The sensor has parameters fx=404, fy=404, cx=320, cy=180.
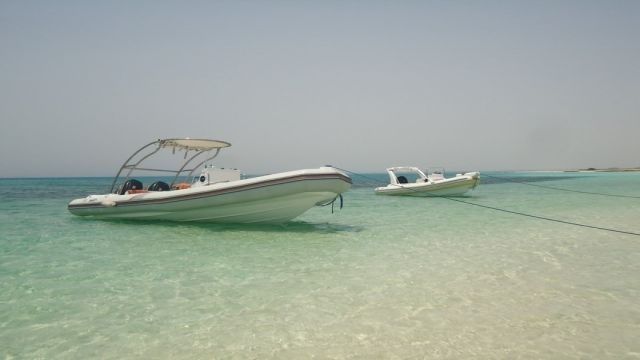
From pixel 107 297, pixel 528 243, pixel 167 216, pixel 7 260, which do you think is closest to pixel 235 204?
pixel 167 216

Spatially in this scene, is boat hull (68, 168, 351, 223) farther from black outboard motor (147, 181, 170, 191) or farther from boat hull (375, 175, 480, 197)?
boat hull (375, 175, 480, 197)

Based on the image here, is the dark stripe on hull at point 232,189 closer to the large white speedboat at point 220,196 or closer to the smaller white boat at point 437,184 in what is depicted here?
the large white speedboat at point 220,196

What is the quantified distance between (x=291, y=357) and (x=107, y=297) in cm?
328

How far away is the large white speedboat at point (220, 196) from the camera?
10.8m

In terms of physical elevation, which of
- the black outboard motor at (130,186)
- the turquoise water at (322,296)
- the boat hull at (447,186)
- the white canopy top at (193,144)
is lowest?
the turquoise water at (322,296)

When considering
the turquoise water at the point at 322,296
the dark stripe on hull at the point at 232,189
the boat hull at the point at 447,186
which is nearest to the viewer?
the turquoise water at the point at 322,296

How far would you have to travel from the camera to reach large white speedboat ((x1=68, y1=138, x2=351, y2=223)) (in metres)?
10.8

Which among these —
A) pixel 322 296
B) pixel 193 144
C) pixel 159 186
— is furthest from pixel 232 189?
pixel 322 296

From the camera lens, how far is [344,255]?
8.29 metres

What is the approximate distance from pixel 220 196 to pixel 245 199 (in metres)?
0.78

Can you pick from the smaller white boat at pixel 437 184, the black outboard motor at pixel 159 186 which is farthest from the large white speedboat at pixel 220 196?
the smaller white boat at pixel 437 184

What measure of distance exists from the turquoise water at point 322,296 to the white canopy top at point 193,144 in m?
A: 3.50

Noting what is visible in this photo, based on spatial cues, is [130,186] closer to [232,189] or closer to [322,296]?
[232,189]

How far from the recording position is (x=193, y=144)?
13336 millimetres
